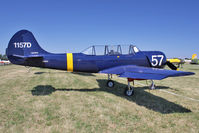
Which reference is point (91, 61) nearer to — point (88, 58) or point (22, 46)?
point (88, 58)

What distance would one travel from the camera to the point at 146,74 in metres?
6.10

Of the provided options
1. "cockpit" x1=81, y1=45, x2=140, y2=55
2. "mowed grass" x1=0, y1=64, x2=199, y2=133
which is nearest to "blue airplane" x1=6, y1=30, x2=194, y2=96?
"cockpit" x1=81, y1=45, x2=140, y2=55

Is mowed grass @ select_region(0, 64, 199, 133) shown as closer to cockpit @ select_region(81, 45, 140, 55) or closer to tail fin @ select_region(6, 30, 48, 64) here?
tail fin @ select_region(6, 30, 48, 64)

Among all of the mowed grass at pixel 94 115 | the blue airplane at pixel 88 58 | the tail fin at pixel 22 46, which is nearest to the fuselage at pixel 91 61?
the blue airplane at pixel 88 58

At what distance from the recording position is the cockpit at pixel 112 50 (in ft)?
27.9

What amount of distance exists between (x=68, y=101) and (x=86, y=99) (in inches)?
35.2

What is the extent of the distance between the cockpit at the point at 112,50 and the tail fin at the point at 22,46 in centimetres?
331

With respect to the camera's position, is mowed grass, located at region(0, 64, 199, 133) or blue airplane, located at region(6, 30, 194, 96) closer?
mowed grass, located at region(0, 64, 199, 133)

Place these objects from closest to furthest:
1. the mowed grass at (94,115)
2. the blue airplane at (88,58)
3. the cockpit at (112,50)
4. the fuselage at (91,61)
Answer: the mowed grass at (94,115) < the blue airplane at (88,58) < the fuselage at (91,61) < the cockpit at (112,50)

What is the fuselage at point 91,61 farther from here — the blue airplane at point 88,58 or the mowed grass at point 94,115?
the mowed grass at point 94,115

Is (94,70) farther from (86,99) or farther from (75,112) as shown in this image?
(75,112)

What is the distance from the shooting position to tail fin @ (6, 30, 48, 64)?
7595 mm

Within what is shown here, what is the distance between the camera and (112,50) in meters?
8.66

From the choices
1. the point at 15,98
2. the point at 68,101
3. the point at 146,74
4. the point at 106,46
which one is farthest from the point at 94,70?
the point at 15,98
